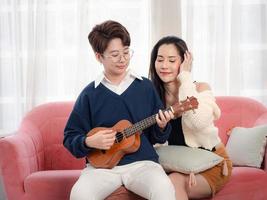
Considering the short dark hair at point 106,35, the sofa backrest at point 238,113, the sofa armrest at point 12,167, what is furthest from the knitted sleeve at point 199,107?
the sofa armrest at point 12,167

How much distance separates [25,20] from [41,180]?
1355 millimetres

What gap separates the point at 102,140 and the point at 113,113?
0.19m

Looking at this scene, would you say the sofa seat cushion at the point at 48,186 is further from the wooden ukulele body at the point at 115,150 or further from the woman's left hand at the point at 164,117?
the woman's left hand at the point at 164,117

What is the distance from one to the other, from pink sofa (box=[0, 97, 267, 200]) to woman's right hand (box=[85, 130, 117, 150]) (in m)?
0.23

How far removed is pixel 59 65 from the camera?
11.1 ft

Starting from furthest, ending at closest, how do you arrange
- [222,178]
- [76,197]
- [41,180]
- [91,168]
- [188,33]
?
[188,33] → [41,180] → [222,178] → [91,168] → [76,197]

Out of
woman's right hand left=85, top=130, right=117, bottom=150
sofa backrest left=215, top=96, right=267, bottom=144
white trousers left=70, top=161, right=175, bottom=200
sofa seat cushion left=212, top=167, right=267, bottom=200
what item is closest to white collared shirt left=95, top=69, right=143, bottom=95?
woman's right hand left=85, top=130, right=117, bottom=150

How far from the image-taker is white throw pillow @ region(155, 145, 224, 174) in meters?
2.15

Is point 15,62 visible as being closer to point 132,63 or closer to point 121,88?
point 132,63

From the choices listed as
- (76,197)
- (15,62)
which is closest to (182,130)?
(76,197)

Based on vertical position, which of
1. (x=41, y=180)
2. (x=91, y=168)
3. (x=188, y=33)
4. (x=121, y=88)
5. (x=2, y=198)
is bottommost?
(x=2, y=198)

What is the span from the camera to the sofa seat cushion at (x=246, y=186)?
95.0 inches

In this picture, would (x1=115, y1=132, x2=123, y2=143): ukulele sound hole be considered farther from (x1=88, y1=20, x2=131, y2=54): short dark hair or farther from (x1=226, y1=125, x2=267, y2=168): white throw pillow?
(x1=226, y1=125, x2=267, y2=168): white throw pillow

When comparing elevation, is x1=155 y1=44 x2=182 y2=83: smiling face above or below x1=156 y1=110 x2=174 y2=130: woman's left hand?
above
